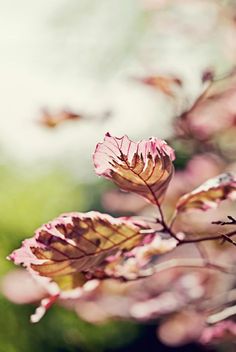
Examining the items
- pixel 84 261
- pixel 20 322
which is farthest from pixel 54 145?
pixel 84 261

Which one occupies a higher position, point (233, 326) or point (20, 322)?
point (20, 322)

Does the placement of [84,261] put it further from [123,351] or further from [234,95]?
[123,351]

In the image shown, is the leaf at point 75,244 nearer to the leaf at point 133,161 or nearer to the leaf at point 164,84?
the leaf at point 133,161

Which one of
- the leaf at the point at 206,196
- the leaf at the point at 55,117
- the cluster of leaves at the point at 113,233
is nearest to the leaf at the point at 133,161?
the cluster of leaves at the point at 113,233

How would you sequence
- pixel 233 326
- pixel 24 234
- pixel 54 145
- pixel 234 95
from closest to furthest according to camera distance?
pixel 233 326, pixel 234 95, pixel 24 234, pixel 54 145

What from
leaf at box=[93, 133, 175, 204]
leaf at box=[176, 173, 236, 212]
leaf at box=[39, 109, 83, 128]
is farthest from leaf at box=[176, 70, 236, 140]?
leaf at box=[93, 133, 175, 204]

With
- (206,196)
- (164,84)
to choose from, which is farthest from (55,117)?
(206,196)

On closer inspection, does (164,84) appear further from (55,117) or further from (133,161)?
(133,161)
